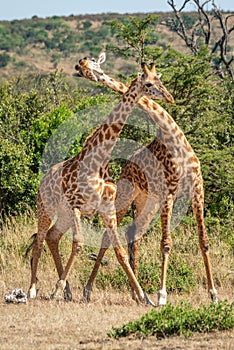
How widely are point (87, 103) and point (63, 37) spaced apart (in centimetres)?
5684

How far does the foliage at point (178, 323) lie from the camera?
7328 mm

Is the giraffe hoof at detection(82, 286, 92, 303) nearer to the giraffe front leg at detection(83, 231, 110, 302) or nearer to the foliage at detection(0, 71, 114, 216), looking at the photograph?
the giraffe front leg at detection(83, 231, 110, 302)

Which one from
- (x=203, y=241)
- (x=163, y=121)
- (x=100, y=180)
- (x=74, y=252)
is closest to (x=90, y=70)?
(x=163, y=121)

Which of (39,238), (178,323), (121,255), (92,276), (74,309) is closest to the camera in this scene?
(178,323)

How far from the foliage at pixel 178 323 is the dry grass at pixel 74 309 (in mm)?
99

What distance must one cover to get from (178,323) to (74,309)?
1846mm

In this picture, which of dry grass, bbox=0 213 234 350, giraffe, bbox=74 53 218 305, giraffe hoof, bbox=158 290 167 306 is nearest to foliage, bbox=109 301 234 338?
dry grass, bbox=0 213 234 350

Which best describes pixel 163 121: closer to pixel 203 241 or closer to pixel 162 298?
pixel 203 241

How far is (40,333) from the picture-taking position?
755cm

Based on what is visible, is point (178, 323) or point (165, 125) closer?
point (178, 323)

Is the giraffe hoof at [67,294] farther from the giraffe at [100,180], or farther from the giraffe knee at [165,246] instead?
the giraffe knee at [165,246]

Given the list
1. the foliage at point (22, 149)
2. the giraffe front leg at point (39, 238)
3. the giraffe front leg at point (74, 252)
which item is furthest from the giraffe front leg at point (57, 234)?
the foliage at point (22, 149)

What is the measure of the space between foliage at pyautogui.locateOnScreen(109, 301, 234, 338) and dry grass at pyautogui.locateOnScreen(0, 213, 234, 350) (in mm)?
99

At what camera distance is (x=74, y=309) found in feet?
29.2
